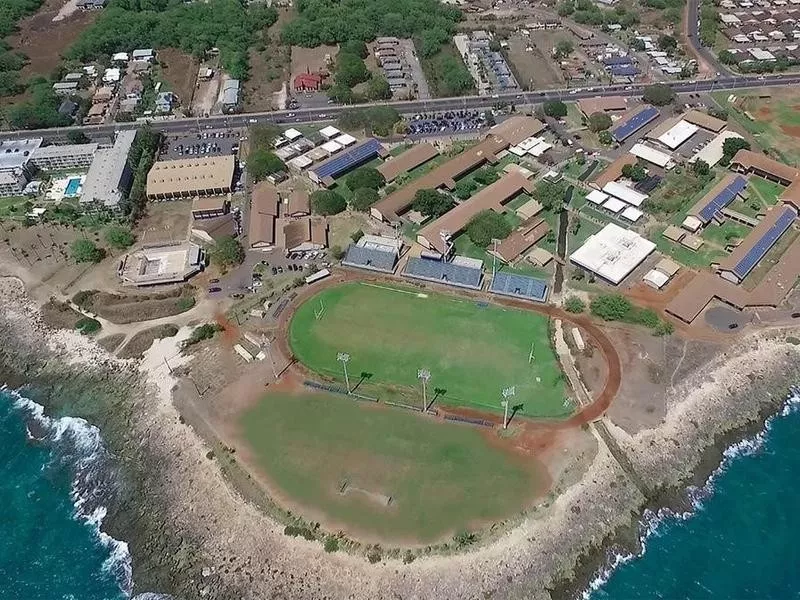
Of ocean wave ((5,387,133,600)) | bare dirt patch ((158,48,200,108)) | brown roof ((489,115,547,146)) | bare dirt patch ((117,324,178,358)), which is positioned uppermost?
brown roof ((489,115,547,146))

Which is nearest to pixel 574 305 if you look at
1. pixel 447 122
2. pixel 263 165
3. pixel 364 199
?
pixel 364 199

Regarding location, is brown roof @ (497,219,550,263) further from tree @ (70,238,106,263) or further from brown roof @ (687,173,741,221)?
tree @ (70,238,106,263)

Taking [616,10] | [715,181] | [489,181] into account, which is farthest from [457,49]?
[715,181]

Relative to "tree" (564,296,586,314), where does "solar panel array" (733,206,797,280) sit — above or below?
above

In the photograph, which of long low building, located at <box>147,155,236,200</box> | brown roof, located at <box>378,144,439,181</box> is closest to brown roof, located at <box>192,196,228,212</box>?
long low building, located at <box>147,155,236,200</box>

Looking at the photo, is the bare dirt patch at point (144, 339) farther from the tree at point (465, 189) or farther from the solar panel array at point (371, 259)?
the tree at point (465, 189)

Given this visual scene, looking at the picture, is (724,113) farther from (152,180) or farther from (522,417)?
(152,180)
